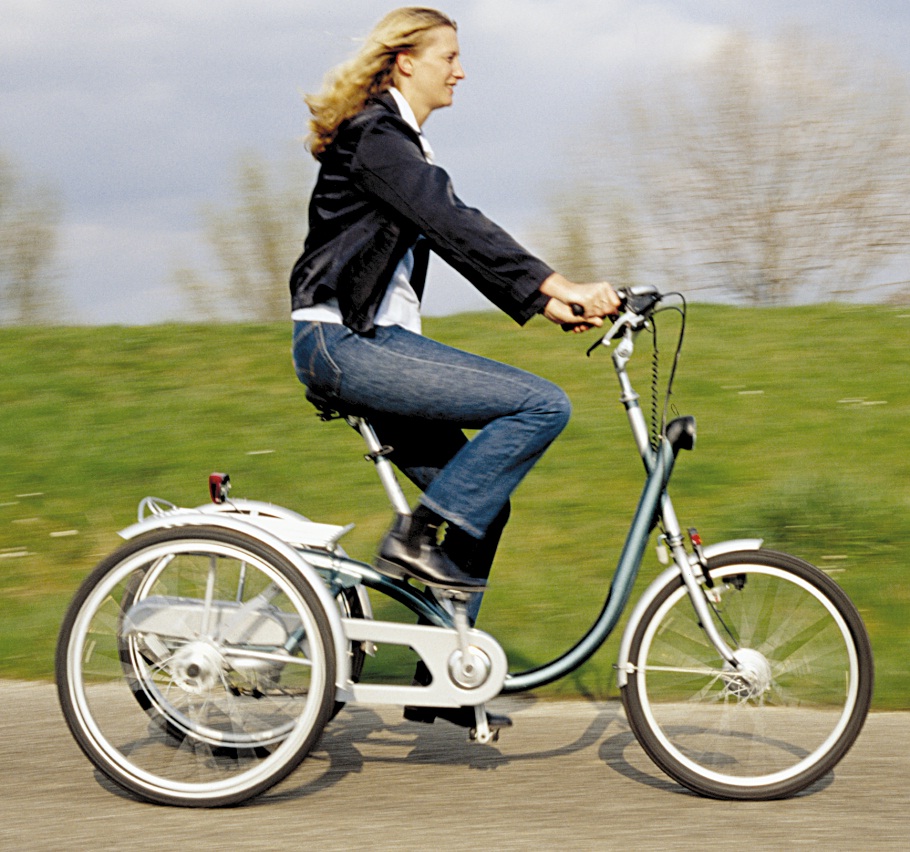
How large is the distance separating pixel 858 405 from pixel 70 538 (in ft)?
15.0

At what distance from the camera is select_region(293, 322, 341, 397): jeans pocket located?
3.74 metres

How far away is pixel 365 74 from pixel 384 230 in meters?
0.47

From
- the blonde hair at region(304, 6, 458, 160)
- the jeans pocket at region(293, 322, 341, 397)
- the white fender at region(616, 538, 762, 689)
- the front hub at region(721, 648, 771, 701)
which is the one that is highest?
the blonde hair at region(304, 6, 458, 160)

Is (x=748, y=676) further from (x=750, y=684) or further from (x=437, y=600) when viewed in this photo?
(x=437, y=600)

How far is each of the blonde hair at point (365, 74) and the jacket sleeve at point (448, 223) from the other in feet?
0.54

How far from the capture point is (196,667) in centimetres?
379

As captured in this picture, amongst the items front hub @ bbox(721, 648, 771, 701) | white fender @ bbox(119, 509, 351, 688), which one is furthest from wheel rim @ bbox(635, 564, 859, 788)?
white fender @ bbox(119, 509, 351, 688)

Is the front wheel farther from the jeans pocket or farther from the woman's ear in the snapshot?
the woman's ear

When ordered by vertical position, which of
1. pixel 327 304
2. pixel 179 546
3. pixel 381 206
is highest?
pixel 381 206

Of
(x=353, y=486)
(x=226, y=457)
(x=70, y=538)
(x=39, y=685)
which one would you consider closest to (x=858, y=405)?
(x=353, y=486)

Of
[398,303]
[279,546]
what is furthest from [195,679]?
[398,303]

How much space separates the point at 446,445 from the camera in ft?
13.4

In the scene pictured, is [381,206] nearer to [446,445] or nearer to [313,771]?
[446,445]

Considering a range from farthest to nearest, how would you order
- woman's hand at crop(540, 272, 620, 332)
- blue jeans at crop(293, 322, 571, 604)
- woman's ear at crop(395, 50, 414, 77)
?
woman's ear at crop(395, 50, 414, 77), blue jeans at crop(293, 322, 571, 604), woman's hand at crop(540, 272, 620, 332)
